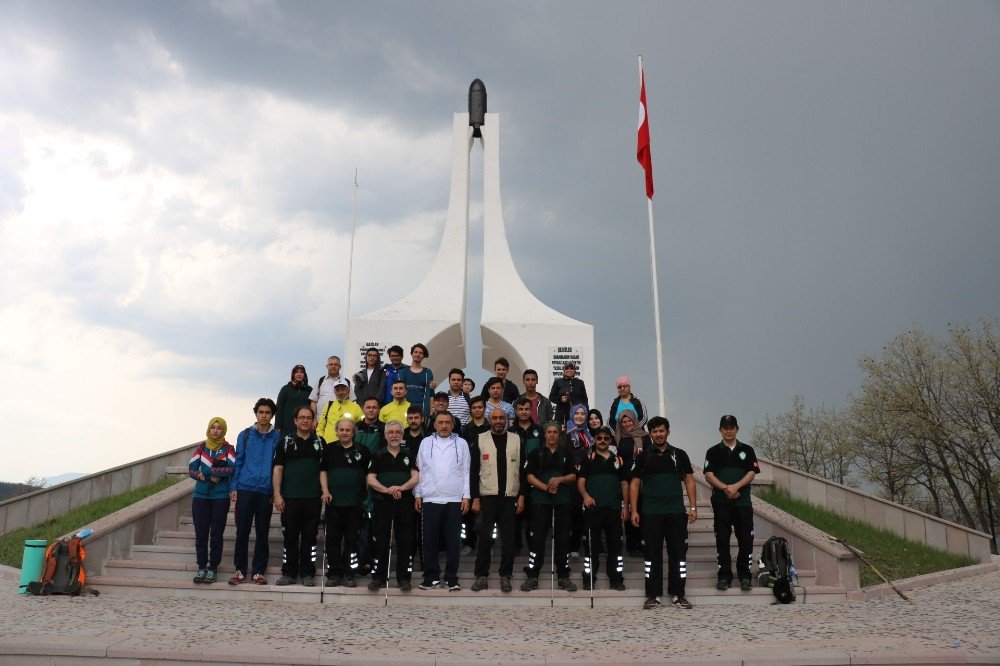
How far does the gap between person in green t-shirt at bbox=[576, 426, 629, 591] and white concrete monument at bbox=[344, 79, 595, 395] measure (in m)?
6.61

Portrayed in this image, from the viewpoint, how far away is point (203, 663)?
4.08 metres

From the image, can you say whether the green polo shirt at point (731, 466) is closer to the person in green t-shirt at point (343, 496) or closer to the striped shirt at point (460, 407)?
A: the striped shirt at point (460, 407)

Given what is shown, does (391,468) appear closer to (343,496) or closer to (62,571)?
(343,496)

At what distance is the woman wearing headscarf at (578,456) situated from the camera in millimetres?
6320

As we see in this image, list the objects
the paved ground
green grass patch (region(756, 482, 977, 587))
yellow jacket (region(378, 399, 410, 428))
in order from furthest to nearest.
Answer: green grass patch (region(756, 482, 977, 587)) < yellow jacket (region(378, 399, 410, 428)) < the paved ground

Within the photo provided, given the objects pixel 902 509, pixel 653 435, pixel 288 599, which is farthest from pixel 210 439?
pixel 902 509

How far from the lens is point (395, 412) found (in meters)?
6.90

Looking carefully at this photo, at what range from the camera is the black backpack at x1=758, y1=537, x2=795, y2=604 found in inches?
237

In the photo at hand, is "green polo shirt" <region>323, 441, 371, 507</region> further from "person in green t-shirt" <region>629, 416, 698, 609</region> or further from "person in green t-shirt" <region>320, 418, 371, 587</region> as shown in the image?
"person in green t-shirt" <region>629, 416, 698, 609</region>

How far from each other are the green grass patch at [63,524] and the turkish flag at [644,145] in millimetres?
8441

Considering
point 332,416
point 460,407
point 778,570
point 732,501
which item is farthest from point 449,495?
point 778,570

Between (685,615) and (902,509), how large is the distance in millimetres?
4646

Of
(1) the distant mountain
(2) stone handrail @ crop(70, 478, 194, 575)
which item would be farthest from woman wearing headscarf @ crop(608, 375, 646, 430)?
(1) the distant mountain

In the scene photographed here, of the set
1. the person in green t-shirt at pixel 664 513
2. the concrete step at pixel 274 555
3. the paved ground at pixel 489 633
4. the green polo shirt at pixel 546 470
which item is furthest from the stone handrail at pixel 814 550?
the green polo shirt at pixel 546 470
